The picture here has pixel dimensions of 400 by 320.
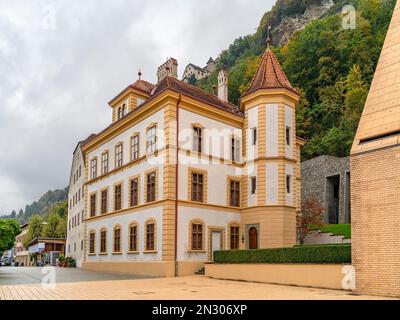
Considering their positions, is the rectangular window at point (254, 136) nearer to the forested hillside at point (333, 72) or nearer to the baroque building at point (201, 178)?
the baroque building at point (201, 178)

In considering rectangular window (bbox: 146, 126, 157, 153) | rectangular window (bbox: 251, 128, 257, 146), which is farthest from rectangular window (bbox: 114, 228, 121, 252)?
rectangular window (bbox: 251, 128, 257, 146)

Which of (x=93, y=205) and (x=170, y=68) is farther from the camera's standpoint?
(x=170, y=68)

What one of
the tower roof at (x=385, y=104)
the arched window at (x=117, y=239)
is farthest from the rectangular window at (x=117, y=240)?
the tower roof at (x=385, y=104)

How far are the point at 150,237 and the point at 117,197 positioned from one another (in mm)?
6893

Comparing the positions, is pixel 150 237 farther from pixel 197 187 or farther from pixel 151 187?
pixel 197 187

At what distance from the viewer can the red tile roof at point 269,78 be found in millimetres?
31656

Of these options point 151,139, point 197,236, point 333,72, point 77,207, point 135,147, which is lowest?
point 197,236

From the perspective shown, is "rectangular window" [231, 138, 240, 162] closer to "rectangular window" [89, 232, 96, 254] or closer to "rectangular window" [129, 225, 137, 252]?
"rectangular window" [129, 225, 137, 252]

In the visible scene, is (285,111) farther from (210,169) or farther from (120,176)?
(120,176)

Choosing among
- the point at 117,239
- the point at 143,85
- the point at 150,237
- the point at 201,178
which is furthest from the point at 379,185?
the point at 143,85

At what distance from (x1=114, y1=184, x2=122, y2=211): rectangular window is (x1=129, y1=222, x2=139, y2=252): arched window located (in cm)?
293

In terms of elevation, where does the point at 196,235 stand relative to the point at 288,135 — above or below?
below

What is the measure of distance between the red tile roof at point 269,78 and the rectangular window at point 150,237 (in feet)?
35.1

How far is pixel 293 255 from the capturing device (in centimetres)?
2042
